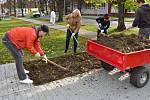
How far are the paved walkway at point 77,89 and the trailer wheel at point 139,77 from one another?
123 mm

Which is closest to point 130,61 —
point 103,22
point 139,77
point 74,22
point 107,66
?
point 139,77

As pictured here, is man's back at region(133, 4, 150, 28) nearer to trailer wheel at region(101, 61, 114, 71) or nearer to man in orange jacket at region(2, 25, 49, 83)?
trailer wheel at region(101, 61, 114, 71)

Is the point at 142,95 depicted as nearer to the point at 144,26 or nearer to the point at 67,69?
the point at 67,69

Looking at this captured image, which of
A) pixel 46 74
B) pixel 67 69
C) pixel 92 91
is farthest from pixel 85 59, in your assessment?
pixel 92 91

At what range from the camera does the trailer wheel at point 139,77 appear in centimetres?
611

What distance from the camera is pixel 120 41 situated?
6746mm

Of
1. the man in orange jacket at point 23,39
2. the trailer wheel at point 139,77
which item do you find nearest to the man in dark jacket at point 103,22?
the trailer wheel at point 139,77

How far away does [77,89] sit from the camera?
6.24 metres

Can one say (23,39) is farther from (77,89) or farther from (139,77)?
(139,77)

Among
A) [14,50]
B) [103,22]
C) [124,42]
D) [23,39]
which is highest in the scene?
[103,22]

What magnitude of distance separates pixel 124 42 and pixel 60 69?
79.7 inches

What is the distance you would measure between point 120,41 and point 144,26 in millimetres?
1793

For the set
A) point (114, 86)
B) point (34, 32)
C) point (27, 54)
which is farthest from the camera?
point (27, 54)

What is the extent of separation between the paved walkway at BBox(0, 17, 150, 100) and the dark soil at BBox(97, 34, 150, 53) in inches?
36.7
